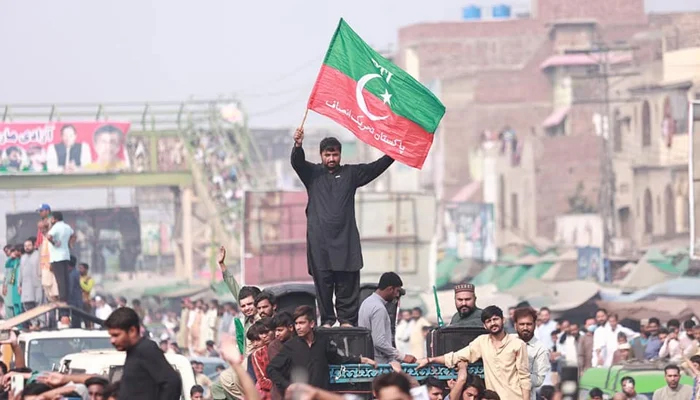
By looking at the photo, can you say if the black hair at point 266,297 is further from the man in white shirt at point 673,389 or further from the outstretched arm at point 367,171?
the man in white shirt at point 673,389

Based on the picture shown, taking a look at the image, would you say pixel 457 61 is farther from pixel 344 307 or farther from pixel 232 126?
pixel 344 307

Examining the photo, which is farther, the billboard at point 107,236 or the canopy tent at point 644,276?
the billboard at point 107,236

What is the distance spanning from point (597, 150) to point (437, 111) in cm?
7271

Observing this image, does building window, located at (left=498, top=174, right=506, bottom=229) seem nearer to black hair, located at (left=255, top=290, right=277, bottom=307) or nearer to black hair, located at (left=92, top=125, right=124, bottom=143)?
black hair, located at (left=92, top=125, right=124, bottom=143)

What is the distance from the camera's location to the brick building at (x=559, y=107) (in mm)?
80500

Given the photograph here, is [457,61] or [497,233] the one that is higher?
[457,61]

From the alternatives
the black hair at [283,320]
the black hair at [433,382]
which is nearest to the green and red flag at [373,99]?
the black hair at [433,382]

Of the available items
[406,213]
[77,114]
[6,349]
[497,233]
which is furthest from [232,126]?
[6,349]

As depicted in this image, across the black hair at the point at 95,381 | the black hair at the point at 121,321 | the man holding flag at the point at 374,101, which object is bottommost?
the black hair at the point at 95,381

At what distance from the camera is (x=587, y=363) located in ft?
82.7

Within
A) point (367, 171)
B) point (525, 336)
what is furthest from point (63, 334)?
point (525, 336)

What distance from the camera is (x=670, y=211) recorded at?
7850 cm

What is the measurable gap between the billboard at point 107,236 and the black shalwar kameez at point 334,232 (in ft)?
186

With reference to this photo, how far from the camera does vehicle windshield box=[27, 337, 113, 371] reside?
20.5m
